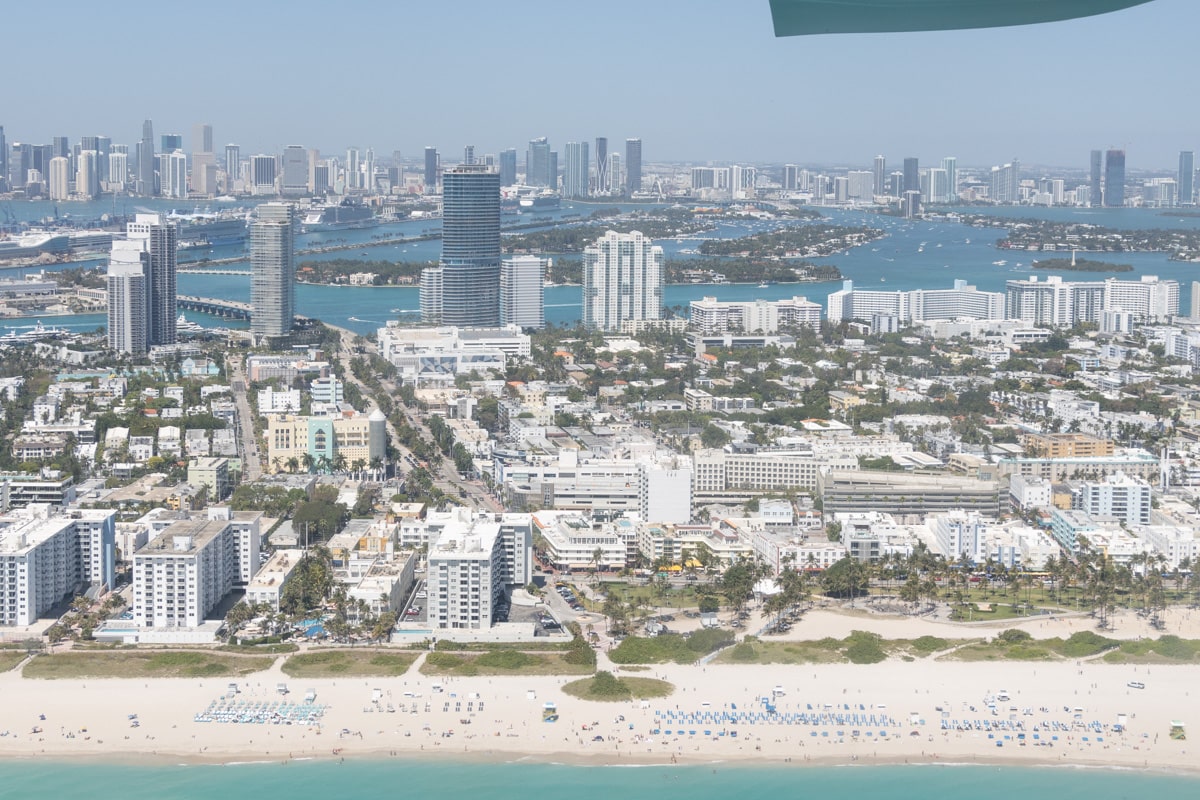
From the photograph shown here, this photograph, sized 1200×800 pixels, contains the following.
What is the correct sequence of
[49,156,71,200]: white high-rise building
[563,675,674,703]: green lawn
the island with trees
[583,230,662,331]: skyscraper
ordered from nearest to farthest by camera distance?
[563,675,674,703]: green lawn → [583,230,662,331]: skyscraper → the island with trees → [49,156,71,200]: white high-rise building

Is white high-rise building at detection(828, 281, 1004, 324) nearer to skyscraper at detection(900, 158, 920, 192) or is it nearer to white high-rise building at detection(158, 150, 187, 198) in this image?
skyscraper at detection(900, 158, 920, 192)

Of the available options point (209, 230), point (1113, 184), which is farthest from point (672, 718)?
point (1113, 184)

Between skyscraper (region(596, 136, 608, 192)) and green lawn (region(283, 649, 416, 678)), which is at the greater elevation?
skyscraper (region(596, 136, 608, 192))

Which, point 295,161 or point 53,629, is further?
point 295,161

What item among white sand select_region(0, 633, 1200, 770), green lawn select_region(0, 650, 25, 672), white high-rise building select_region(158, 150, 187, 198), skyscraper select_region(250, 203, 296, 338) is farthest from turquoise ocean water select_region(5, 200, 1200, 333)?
white sand select_region(0, 633, 1200, 770)

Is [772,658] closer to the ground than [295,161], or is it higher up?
closer to the ground

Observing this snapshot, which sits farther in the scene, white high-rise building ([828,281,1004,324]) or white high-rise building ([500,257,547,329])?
white high-rise building ([828,281,1004,324])

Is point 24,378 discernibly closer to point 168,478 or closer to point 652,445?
point 168,478

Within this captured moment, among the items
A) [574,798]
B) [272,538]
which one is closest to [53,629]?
[272,538]
